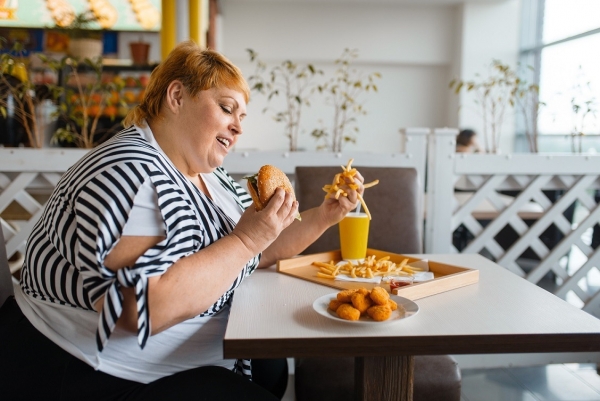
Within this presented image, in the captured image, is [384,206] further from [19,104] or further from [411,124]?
[411,124]

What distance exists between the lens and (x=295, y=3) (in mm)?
7789

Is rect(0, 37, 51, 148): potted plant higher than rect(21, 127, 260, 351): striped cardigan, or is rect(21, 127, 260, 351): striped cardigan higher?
rect(0, 37, 51, 148): potted plant

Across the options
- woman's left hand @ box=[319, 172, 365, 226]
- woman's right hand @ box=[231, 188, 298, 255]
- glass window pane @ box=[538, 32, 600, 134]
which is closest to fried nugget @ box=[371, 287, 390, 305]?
woman's right hand @ box=[231, 188, 298, 255]

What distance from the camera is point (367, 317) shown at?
105cm

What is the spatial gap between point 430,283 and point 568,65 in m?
6.65

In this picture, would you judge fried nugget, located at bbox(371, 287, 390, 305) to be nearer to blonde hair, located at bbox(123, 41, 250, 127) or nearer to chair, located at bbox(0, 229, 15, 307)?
blonde hair, located at bbox(123, 41, 250, 127)

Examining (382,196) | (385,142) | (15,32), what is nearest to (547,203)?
(382,196)

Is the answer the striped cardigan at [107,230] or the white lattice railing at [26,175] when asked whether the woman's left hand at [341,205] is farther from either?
the white lattice railing at [26,175]

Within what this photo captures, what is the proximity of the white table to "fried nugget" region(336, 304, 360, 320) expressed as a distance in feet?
0.07

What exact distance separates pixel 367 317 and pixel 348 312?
0.15ft

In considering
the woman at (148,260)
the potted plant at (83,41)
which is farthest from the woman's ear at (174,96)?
the potted plant at (83,41)

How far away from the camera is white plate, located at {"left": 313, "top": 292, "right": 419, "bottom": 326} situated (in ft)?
3.31

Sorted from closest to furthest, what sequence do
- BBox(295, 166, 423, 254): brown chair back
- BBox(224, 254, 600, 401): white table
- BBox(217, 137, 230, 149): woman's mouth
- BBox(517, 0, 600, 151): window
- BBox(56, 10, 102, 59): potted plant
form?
BBox(224, 254, 600, 401): white table → BBox(217, 137, 230, 149): woman's mouth → BBox(295, 166, 423, 254): brown chair back → BBox(56, 10, 102, 59): potted plant → BBox(517, 0, 600, 151): window

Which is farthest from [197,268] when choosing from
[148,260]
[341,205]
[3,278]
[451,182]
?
[451,182]
